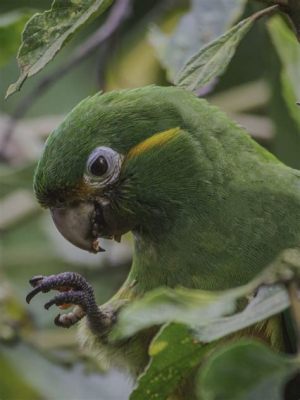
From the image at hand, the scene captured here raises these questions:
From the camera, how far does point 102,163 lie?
6.01 ft

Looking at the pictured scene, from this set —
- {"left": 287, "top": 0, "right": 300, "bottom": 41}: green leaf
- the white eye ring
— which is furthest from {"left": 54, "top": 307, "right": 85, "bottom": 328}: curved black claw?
{"left": 287, "top": 0, "right": 300, "bottom": 41}: green leaf

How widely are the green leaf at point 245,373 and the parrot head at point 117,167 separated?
100cm

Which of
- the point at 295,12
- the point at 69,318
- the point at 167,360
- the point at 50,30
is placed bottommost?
the point at 69,318

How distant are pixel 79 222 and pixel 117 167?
0.14m

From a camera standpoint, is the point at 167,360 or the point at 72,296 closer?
the point at 167,360

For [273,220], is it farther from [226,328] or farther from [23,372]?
[23,372]

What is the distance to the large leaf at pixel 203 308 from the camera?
943 mm

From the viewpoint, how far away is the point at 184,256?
1.82 metres

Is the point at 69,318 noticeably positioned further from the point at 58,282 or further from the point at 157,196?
the point at 157,196

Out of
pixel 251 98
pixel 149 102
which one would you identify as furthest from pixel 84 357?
pixel 251 98

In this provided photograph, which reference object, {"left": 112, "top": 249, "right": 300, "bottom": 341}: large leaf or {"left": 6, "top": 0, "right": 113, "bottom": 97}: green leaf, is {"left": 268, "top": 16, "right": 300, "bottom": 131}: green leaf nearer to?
{"left": 6, "top": 0, "right": 113, "bottom": 97}: green leaf

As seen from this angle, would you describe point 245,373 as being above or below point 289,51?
above

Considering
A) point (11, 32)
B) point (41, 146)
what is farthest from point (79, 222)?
point (41, 146)

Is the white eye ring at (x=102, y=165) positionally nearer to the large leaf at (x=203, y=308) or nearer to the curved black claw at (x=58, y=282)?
the curved black claw at (x=58, y=282)
